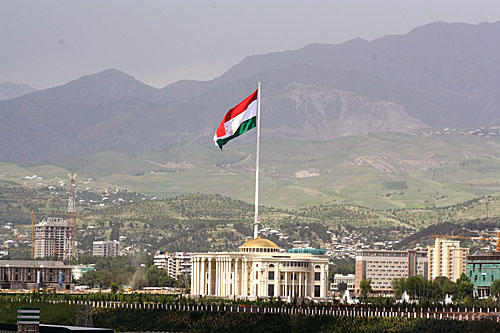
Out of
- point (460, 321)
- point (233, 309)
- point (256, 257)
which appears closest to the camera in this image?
point (460, 321)

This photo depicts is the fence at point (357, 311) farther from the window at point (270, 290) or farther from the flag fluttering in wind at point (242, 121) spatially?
the window at point (270, 290)

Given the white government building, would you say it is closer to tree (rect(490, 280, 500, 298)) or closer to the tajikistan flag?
the tajikistan flag

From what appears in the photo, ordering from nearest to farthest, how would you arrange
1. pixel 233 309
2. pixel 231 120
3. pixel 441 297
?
1. pixel 233 309
2. pixel 231 120
3. pixel 441 297

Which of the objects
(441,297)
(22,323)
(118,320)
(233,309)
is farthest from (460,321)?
(441,297)

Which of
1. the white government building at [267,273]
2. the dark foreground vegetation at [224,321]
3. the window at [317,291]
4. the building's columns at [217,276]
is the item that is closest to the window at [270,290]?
the white government building at [267,273]

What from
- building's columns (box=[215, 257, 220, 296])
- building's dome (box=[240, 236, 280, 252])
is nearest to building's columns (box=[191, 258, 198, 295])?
building's columns (box=[215, 257, 220, 296])

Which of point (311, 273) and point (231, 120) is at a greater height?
point (231, 120)

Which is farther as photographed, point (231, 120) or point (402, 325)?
point (231, 120)

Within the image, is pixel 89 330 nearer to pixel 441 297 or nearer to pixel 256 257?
pixel 256 257
